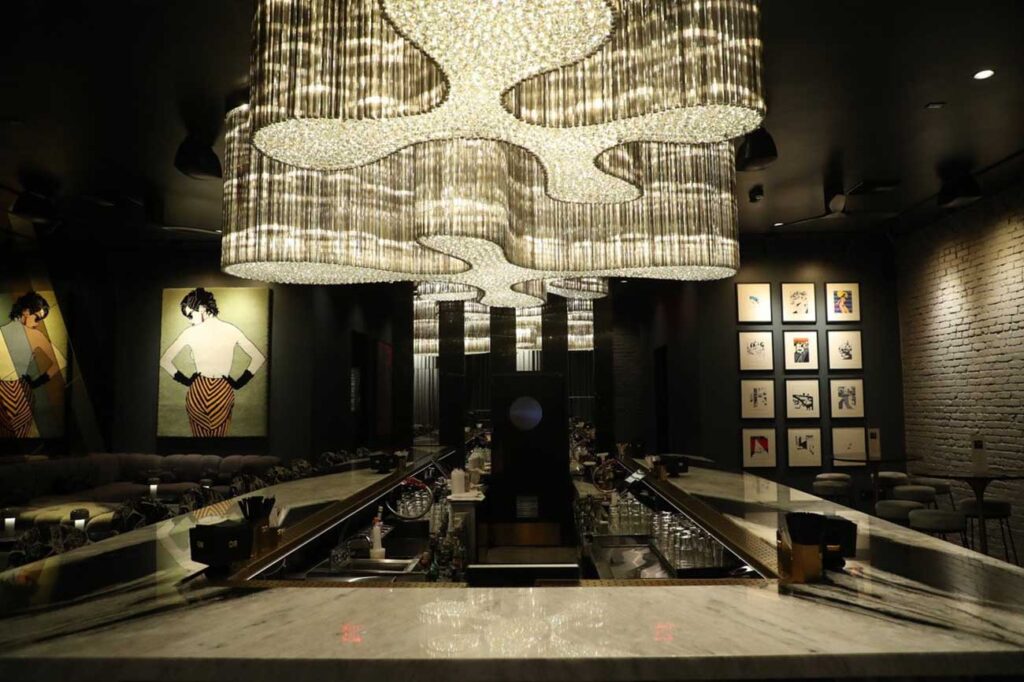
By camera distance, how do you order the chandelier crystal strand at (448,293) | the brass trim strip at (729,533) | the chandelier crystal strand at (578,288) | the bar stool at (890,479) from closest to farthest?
the brass trim strip at (729,533) → the chandelier crystal strand at (578,288) → the chandelier crystal strand at (448,293) → the bar stool at (890,479)

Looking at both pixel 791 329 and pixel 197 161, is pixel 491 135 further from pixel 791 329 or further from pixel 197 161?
pixel 791 329

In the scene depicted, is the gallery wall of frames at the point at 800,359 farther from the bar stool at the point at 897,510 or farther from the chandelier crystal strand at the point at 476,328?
the bar stool at the point at 897,510

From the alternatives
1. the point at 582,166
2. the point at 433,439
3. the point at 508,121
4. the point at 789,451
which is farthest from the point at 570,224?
the point at 789,451

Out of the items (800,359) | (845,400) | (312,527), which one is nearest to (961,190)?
(800,359)

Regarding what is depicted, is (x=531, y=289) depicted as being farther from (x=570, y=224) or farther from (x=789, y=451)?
(x=789, y=451)

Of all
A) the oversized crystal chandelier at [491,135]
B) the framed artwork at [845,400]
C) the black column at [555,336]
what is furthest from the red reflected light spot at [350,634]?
the framed artwork at [845,400]

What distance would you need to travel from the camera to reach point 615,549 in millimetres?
3947

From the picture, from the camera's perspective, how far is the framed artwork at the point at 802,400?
29.2 ft

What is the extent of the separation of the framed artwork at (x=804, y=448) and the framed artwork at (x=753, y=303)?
145 centimetres

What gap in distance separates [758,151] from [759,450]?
5.10 metres

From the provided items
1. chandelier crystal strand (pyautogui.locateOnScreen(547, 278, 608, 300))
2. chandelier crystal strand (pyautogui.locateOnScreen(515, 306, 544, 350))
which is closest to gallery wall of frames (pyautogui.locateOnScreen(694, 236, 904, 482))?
chandelier crystal strand (pyautogui.locateOnScreen(515, 306, 544, 350))

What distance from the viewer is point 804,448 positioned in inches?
350

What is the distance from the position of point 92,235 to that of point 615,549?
7.70 meters

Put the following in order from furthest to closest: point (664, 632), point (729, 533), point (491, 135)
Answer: point (729, 533)
point (491, 135)
point (664, 632)
